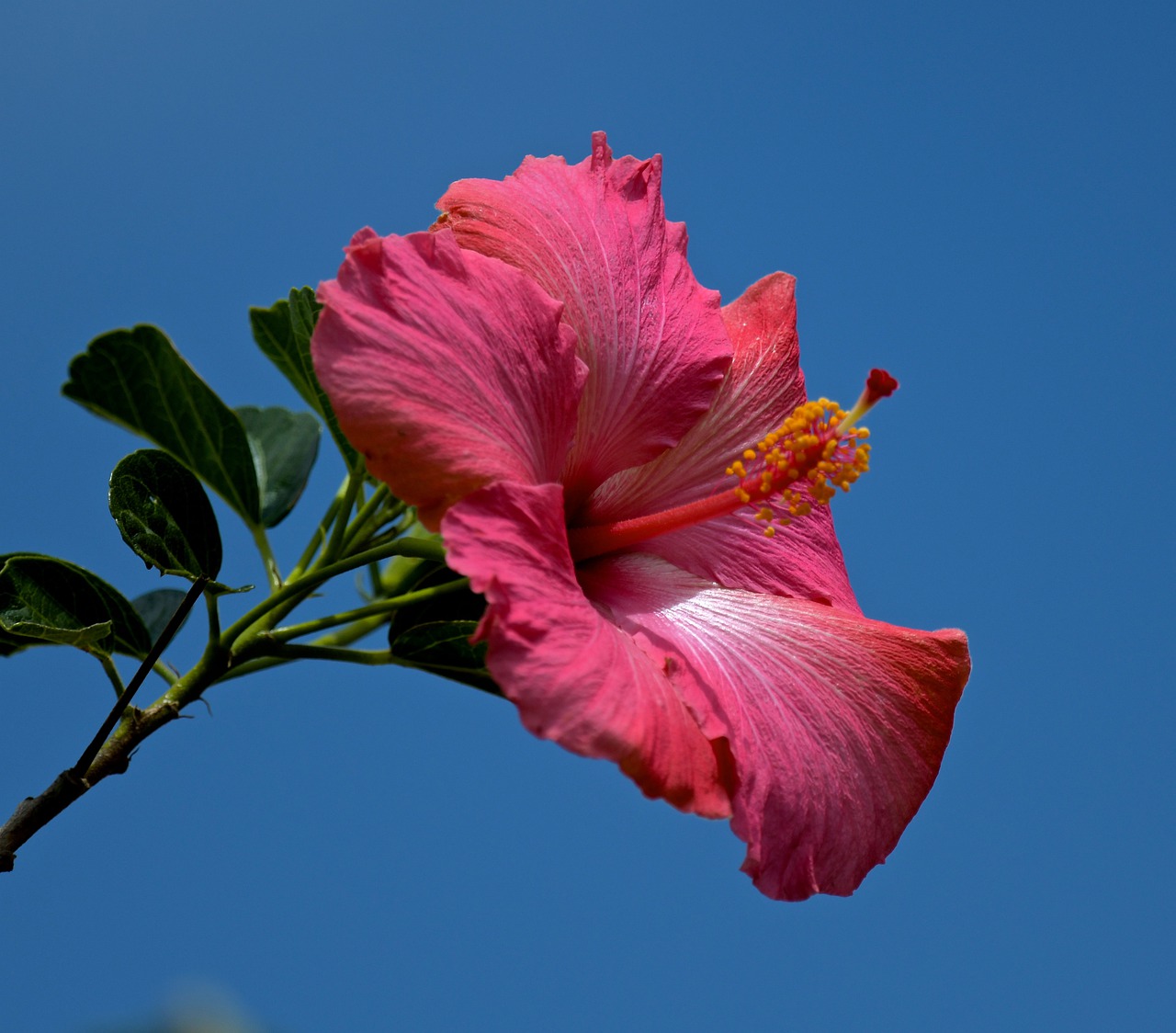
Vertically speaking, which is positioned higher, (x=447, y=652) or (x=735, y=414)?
(x=735, y=414)

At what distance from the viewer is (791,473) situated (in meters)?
1.34

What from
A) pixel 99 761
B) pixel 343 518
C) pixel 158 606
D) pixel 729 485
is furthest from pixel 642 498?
pixel 158 606

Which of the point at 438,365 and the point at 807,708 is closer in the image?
the point at 438,365

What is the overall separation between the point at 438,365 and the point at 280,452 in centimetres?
87

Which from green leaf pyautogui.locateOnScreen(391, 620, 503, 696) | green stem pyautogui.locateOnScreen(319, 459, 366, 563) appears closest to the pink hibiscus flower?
green leaf pyautogui.locateOnScreen(391, 620, 503, 696)

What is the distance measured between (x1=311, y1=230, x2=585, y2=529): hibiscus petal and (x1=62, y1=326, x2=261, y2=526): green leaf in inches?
18.0

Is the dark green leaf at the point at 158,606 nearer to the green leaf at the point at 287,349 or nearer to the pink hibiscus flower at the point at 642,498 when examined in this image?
the green leaf at the point at 287,349

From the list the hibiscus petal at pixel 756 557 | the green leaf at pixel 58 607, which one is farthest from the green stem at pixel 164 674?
the hibiscus petal at pixel 756 557

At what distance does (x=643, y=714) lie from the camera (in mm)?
1011

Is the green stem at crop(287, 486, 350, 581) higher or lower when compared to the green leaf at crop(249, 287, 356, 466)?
lower

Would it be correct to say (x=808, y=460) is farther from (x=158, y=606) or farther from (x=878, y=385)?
(x=158, y=606)

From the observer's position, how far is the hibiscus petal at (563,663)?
3.15 ft

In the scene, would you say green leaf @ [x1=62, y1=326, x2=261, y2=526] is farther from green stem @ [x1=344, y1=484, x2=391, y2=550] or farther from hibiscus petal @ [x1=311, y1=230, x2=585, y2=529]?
hibiscus petal @ [x1=311, y1=230, x2=585, y2=529]

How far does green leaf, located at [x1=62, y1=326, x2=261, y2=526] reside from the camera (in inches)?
54.8
